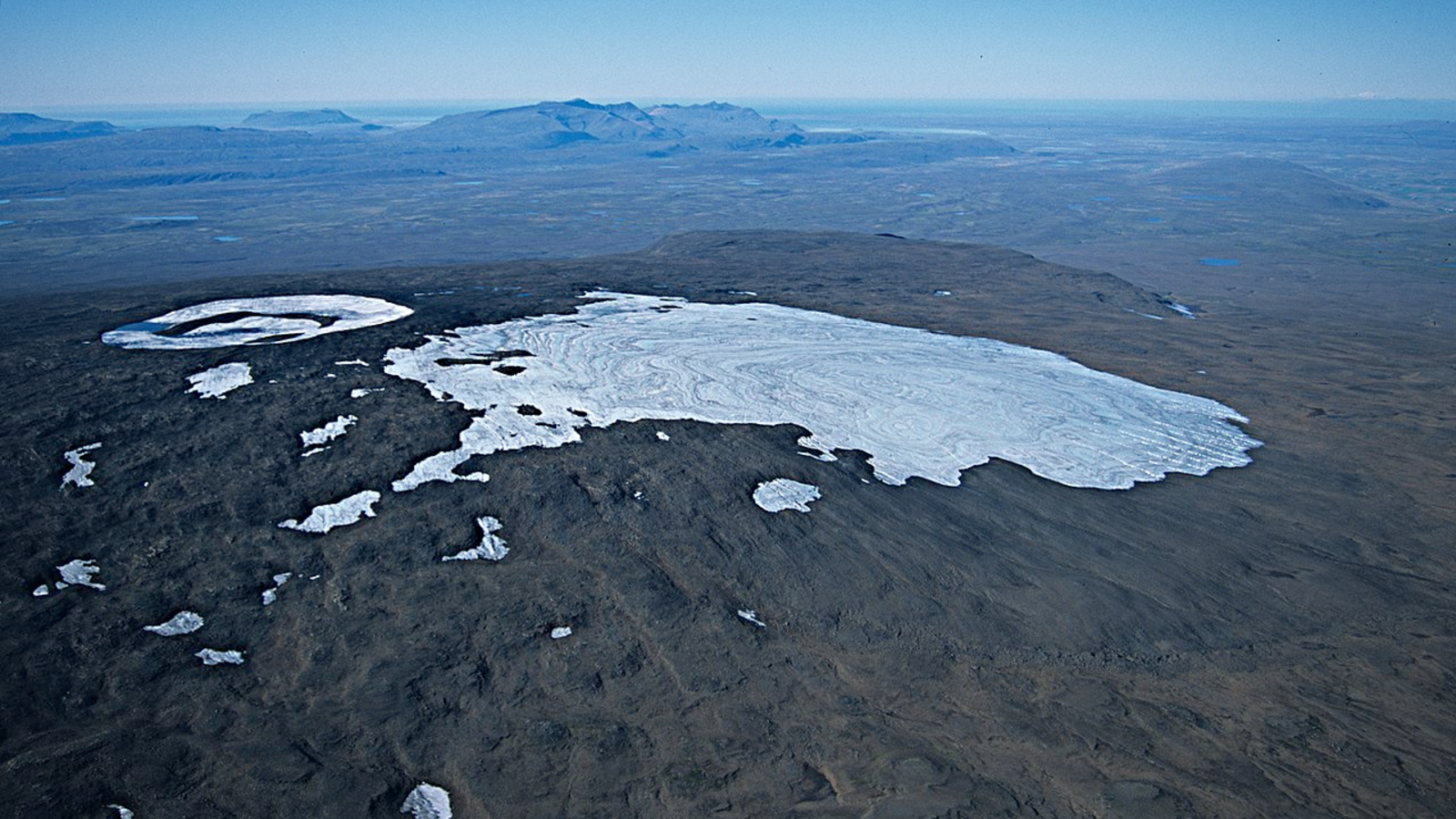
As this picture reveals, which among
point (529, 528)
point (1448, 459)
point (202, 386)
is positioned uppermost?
point (202, 386)

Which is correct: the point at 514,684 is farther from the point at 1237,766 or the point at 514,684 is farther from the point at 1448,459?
the point at 1448,459

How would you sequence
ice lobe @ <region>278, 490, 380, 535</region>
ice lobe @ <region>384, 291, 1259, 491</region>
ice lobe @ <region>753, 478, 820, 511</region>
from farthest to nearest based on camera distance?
1. ice lobe @ <region>384, 291, 1259, 491</region>
2. ice lobe @ <region>753, 478, 820, 511</region>
3. ice lobe @ <region>278, 490, 380, 535</region>

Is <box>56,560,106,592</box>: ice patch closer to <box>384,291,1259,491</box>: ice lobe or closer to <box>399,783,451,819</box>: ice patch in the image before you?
<box>384,291,1259,491</box>: ice lobe

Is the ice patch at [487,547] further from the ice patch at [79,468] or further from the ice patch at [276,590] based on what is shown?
the ice patch at [79,468]

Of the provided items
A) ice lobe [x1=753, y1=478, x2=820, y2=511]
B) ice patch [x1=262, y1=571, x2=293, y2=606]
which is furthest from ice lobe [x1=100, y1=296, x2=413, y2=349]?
ice lobe [x1=753, y1=478, x2=820, y2=511]

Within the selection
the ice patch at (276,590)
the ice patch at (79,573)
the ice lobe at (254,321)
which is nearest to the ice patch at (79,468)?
the ice patch at (79,573)

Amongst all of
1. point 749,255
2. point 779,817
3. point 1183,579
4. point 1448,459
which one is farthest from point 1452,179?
point 779,817

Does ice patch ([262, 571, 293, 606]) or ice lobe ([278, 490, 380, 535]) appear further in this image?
ice lobe ([278, 490, 380, 535])
